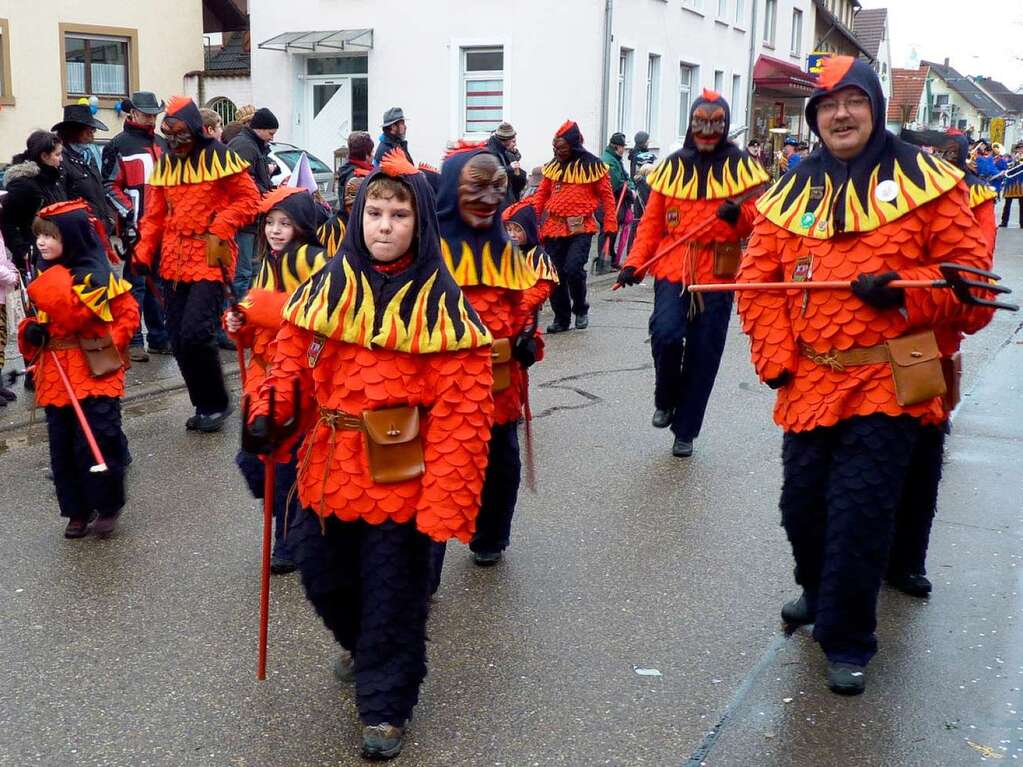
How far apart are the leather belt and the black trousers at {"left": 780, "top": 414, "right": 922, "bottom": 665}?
0.57ft

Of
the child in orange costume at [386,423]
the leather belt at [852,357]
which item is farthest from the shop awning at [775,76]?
the child in orange costume at [386,423]

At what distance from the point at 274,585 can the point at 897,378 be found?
253 cm

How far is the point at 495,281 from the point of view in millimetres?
4465

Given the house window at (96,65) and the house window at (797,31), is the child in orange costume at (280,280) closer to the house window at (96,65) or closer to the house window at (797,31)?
the house window at (96,65)

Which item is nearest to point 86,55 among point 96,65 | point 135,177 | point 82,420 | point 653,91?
point 96,65

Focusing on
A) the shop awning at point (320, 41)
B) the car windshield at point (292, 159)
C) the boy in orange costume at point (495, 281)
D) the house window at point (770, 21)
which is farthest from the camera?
the house window at point (770, 21)

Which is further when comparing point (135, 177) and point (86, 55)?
point (86, 55)

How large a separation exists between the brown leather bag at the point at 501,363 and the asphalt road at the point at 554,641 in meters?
0.83

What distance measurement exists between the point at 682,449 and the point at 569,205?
15.0 feet

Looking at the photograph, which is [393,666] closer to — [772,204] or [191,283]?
[772,204]

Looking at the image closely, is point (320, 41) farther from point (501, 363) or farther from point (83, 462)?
point (501, 363)

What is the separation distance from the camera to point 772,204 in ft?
12.8

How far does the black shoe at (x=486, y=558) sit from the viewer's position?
4.88 metres

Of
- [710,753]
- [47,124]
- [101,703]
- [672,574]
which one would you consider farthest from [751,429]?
[47,124]
